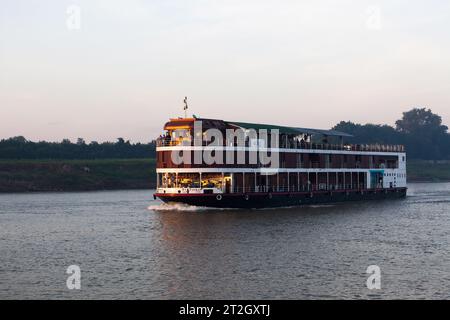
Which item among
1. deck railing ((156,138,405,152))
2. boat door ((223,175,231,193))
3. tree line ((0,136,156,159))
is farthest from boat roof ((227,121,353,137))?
tree line ((0,136,156,159))

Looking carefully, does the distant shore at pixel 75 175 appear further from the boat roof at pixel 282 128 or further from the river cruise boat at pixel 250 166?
the river cruise boat at pixel 250 166

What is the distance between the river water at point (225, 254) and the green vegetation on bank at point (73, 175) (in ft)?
171

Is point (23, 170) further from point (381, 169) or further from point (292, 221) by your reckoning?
point (292, 221)

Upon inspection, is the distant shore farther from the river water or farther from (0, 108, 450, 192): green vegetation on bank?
the river water

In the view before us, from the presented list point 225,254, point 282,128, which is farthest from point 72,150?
point 225,254

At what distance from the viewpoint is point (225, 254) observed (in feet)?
112

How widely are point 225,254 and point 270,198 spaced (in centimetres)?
2688

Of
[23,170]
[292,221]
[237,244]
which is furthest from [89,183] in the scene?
[237,244]

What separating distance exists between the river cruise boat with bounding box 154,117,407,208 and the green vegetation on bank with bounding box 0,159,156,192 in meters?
54.0

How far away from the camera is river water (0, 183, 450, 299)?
26156mm

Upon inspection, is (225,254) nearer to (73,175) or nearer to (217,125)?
(217,125)

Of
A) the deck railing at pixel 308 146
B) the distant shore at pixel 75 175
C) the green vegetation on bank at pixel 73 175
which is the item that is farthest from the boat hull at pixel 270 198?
the green vegetation on bank at pixel 73 175

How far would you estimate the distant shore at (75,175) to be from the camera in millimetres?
108438
